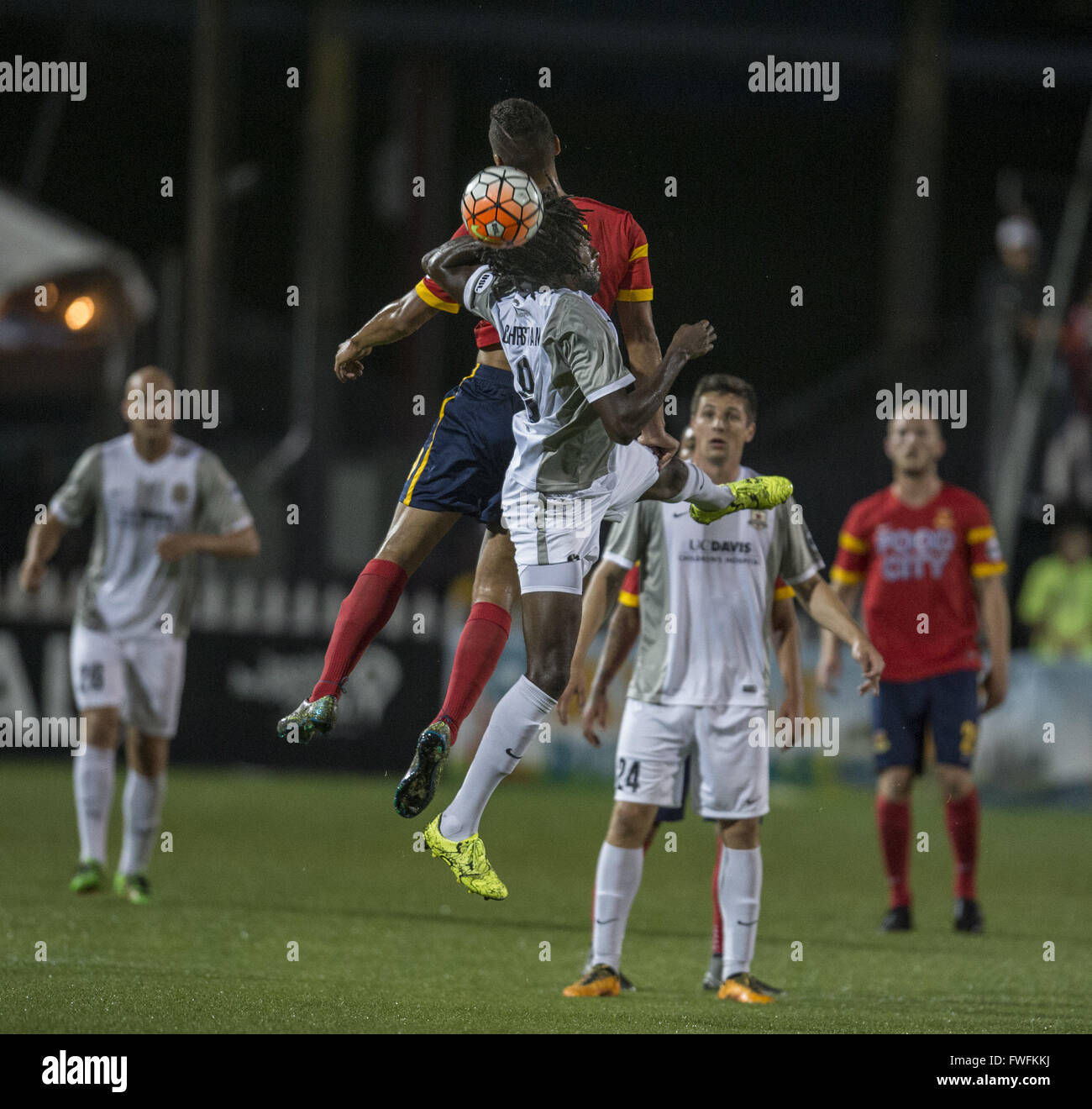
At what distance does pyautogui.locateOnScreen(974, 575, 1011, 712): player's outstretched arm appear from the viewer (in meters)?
9.26

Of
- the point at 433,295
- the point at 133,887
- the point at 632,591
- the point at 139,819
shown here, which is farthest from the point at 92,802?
the point at 433,295

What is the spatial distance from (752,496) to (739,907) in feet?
5.34

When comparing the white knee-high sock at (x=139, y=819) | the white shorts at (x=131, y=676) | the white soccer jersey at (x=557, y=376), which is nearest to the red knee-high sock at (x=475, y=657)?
the white soccer jersey at (x=557, y=376)

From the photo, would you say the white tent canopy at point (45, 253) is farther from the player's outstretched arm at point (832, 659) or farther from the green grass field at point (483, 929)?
the player's outstretched arm at point (832, 659)

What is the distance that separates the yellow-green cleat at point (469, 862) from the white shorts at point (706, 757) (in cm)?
134

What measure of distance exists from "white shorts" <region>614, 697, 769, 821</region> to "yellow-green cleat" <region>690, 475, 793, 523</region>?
92cm

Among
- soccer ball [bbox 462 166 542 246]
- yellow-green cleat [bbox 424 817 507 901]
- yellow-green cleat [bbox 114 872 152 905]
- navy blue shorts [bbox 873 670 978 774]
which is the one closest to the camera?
soccer ball [bbox 462 166 542 246]

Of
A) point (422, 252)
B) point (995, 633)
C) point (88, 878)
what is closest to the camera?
point (995, 633)

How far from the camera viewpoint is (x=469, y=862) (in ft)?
19.2

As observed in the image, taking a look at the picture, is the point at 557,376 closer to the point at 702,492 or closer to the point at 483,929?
the point at 702,492

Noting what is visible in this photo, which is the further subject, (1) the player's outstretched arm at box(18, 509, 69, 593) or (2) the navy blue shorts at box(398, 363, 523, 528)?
(1) the player's outstretched arm at box(18, 509, 69, 593)

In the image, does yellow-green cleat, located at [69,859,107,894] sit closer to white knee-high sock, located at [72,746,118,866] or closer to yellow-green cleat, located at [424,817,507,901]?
white knee-high sock, located at [72,746,118,866]

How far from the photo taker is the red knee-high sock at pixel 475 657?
6.13m

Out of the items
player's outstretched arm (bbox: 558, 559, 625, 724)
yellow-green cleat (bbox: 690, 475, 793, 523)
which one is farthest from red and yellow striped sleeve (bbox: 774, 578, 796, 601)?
yellow-green cleat (bbox: 690, 475, 793, 523)
